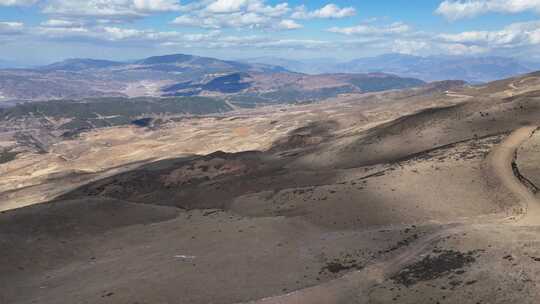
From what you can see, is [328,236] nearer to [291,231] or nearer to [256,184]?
[291,231]

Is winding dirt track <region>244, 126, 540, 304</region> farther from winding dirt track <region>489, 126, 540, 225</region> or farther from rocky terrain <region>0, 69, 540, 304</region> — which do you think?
rocky terrain <region>0, 69, 540, 304</region>

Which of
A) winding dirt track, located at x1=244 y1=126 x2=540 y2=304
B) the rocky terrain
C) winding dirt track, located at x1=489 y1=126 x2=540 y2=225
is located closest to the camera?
winding dirt track, located at x1=244 y1=126 x2=540 y2=304

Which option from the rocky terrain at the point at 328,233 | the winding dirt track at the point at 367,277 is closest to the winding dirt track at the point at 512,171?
the winding dirt track at the point at 367,277

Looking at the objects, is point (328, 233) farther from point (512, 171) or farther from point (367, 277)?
point (512, 171)

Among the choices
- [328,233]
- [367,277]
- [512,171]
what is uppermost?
[512,171]

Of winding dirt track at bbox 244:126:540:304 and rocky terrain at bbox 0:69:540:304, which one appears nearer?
winding dirt track at bbox 244:126:540:304

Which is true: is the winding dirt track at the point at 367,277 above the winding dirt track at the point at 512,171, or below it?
below

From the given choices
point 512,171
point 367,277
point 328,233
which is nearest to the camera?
point 367,277

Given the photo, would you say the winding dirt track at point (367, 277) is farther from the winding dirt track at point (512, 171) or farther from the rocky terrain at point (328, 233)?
the rocky terrain at point (328, 233)

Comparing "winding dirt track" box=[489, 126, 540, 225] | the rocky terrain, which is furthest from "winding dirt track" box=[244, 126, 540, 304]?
the rocky terrain

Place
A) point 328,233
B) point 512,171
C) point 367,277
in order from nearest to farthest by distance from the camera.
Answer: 1. point 367,277
2. point 328,233
3. point 512,171

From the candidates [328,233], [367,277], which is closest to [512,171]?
[328,233]

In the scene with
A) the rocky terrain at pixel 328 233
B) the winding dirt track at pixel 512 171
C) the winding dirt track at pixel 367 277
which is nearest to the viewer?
the winding dirt track at pixel 367 277
